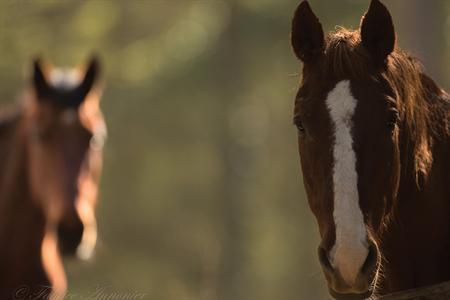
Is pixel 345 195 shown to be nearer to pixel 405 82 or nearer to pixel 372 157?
pixel 372 157

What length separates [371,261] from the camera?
4.76 m

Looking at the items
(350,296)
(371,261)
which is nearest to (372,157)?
(371,261)

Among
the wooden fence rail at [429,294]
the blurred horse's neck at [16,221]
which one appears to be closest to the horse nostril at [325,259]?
the wooden fence rail at [429,294]

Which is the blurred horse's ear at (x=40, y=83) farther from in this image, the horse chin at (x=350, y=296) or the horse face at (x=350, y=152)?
the horse chin at (x=350, y=296)

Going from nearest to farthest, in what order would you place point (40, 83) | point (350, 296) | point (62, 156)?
point (350, 296) < point (62, 156) < point (40, 83)

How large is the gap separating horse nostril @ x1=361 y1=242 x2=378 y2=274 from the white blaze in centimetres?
Answer: 3

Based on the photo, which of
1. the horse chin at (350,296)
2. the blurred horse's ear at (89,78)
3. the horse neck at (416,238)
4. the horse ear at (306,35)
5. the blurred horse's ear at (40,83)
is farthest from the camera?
the blurred horse's ear at (89,78)

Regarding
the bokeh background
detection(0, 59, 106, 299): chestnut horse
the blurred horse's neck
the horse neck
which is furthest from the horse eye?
the bokeh background

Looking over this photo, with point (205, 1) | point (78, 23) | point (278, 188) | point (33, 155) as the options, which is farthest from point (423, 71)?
point (278, 188)

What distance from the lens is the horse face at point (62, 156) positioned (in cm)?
945

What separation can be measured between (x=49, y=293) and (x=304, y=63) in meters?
3.80

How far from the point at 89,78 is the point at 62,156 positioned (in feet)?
3.85

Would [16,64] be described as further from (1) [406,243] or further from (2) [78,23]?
(1) [406,243]

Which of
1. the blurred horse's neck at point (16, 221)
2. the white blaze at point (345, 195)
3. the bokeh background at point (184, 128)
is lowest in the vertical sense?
the bokeh background at point (184, 128)
